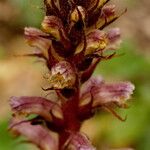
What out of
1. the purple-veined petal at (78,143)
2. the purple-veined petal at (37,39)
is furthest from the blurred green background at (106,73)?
the purple-veined petal at (78,143)

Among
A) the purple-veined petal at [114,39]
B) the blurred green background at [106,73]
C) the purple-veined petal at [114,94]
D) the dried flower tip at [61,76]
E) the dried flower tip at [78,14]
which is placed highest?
the dried flower tip at [78,14]

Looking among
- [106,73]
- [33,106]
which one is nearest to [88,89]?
[33,106]

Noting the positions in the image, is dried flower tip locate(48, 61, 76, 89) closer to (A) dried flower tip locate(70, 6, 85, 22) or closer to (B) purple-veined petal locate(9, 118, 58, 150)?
(A) dried flower tip locate(70, 6, 85, 22)

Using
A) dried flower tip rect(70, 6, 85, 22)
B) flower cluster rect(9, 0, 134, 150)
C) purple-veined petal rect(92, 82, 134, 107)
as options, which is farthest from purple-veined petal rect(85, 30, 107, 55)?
purple-veined petal rect(92, 82, 134, 107)

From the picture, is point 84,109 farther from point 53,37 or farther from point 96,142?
point 96,142

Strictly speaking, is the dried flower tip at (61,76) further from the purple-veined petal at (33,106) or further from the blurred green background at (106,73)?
the blurred green background at (106,73)

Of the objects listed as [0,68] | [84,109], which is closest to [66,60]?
[84,109]
